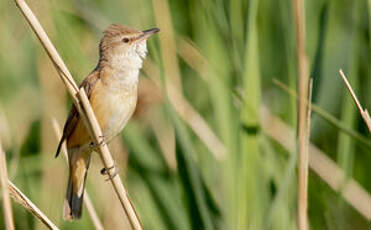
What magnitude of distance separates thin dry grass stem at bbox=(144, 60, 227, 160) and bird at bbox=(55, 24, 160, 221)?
0.94 ft

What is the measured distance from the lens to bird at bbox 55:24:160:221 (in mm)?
3213

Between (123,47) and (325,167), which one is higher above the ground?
(123,47)

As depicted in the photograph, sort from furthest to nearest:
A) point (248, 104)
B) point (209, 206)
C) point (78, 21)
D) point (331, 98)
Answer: point (78, 21)
point (331, 98)
point (209, 206)
point (248, 104)

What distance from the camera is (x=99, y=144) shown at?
94.7 inches

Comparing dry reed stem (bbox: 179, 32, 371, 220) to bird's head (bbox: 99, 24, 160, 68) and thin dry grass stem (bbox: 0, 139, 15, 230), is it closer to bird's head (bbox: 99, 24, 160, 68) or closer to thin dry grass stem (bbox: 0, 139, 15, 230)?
bird's head (bbox: 99, 24, 160, 68)

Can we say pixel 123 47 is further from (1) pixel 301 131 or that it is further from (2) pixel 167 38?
(1) pixel 301 131

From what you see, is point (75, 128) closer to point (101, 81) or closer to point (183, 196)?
point (101, 81)

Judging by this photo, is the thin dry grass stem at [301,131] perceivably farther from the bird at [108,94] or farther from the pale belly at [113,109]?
the pale belly at [113,109]

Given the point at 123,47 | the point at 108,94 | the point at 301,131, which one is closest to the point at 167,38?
the point at 123,47

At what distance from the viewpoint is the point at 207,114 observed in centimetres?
405

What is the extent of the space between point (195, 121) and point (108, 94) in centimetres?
75

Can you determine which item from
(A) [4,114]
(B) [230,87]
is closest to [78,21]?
(A) [4,114]

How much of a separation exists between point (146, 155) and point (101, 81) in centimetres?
44

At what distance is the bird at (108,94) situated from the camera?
3.21 metres
